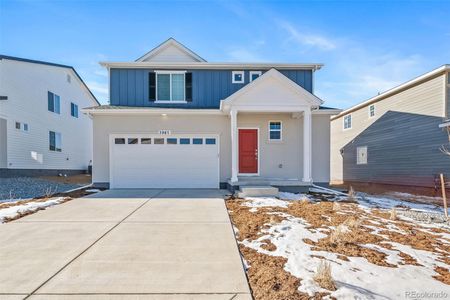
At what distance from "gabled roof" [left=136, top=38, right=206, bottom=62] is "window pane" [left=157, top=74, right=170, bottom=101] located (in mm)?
1907

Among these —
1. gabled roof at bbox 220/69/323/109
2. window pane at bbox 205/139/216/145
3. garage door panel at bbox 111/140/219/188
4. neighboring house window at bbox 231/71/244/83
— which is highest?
neighboring house window at bbox 231/71/244/83

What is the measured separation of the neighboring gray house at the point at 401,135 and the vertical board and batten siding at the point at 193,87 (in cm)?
694

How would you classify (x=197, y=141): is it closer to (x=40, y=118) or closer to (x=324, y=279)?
(x=324, y=279)

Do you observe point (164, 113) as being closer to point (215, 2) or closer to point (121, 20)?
point (121, 20)

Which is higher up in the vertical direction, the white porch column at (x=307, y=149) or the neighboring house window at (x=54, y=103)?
the neighboring house window at (x=54, y=103)

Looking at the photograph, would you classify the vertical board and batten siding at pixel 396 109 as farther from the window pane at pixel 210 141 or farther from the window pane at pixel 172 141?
the window pane at pixel 172 141

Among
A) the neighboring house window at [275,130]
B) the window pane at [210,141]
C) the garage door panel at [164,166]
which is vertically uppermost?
the neighboring house window at [275,130]

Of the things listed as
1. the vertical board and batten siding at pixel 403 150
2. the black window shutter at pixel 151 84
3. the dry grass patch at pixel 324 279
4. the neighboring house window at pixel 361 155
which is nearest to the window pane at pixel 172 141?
the black window shutter at pixel 151 84

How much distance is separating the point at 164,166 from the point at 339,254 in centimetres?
868

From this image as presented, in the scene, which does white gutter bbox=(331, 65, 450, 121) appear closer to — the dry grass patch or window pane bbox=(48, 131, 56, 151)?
the dry grass patch

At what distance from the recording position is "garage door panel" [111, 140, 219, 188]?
11.2 metres

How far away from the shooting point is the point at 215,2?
9742 millimetres

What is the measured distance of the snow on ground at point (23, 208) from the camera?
629 cm

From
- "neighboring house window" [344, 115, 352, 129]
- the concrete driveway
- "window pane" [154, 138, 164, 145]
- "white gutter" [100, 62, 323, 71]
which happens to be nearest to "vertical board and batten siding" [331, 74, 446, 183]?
"neighboring house window" [344, 115, 352, 129]
